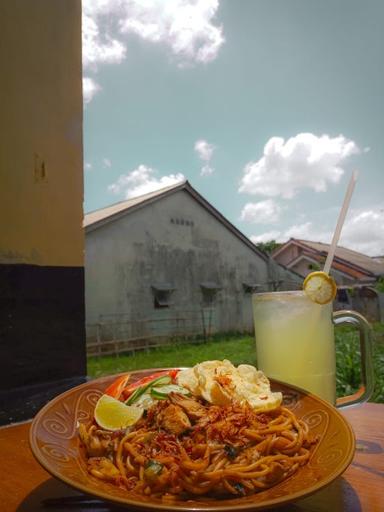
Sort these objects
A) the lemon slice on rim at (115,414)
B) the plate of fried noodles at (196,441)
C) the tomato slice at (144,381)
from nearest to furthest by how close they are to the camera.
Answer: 1. the plate of fried noodles at (196,441)
2. the lemon slice on rim at (115,414)
3. the tomato slice at (144,381)

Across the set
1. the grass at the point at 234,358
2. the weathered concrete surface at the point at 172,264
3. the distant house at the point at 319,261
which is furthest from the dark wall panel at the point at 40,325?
the distant house at the point at 319,261

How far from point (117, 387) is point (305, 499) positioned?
A: 0.48 metres

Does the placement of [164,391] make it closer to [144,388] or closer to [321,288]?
[144,388]

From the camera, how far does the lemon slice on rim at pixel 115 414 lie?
0.87 m

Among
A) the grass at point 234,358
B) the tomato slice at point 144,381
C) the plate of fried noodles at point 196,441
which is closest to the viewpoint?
the plate of fried noodles at point 196,441

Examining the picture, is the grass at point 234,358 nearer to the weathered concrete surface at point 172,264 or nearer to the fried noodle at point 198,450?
the fried noodle at point 198,450

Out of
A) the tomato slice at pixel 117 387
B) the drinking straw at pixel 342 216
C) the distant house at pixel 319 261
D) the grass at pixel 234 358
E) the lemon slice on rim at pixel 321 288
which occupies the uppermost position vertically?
the distant house at pixel 319 261

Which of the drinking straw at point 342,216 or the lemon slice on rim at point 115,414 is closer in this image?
the lemon slice on rim at point 115,414

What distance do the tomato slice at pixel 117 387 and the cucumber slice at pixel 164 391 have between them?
0.36ft

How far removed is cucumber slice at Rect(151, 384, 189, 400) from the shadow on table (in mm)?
226

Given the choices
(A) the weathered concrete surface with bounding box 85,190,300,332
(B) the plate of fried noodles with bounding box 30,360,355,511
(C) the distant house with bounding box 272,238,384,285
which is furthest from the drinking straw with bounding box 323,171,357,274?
(C) the distant house with bounding box 272,238,384,285

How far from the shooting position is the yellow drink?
118 cm

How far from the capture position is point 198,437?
2.62ft

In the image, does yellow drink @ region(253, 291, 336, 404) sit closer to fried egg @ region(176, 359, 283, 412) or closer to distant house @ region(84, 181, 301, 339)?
fried egg @ region(176, 359, 283, 412)
